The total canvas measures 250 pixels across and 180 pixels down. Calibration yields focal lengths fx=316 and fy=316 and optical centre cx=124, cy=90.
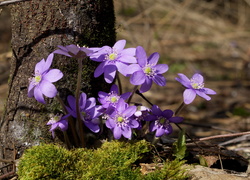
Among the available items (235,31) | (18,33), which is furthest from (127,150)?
(235,31)

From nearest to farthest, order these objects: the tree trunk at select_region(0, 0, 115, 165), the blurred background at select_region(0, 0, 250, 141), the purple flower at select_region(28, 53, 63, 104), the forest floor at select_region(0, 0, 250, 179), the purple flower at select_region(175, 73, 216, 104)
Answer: the purple flower at select_region(28, 53, 63, 104) < the purple flower at select_region(175, 73, 216, 104) < the tree trunk at select_region(0, 0, 115, 165) < the forest floor at select_region(0, 0, 250, 179) < the blurred background at select_region(0, 0, 250, 141)

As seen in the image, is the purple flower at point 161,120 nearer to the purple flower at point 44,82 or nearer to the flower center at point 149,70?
the flower center at point 149,70

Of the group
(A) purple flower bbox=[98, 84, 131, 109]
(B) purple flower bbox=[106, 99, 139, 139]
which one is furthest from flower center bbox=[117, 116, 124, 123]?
(A) purple flower bbox=[98, 84, 131, 109]

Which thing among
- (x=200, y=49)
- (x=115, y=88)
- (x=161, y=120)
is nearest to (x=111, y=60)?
(x=115, y=88)

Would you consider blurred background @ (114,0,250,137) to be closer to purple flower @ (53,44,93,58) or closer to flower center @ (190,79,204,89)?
flower center @ (190,79,204,89)

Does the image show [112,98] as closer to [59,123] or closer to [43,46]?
[59,123]

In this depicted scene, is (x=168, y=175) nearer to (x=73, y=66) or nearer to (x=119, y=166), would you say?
(x=119, y=166)
